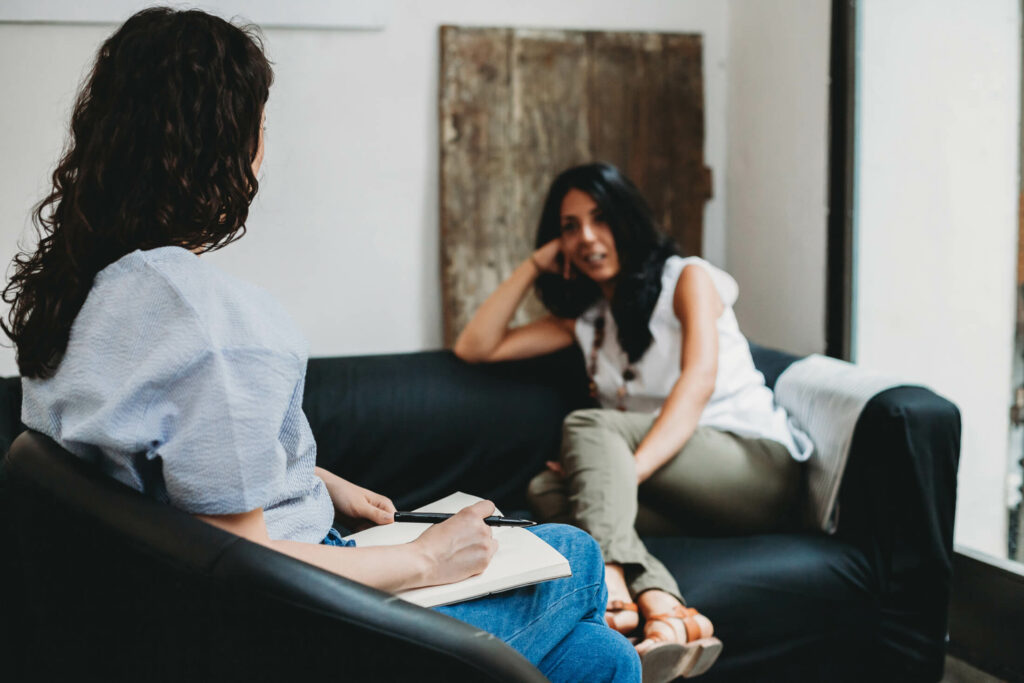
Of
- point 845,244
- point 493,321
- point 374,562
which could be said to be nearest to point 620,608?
point 374,562

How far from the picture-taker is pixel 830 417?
6.09 feet

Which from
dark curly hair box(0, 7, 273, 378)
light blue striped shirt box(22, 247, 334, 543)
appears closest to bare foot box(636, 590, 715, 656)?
light blue striped shirt box(22, 247, 334, 543)

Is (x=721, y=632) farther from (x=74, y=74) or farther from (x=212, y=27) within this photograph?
(x=74, y=74)

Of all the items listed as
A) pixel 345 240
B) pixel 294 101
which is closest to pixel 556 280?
pixel 345 240

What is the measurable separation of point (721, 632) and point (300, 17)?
79.7 inches

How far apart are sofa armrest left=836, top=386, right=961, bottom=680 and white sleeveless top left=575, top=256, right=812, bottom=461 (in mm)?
198

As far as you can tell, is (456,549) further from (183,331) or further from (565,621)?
(183,331)

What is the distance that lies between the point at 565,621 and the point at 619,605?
0.58 metres

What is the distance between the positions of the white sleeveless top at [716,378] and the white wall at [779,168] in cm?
61

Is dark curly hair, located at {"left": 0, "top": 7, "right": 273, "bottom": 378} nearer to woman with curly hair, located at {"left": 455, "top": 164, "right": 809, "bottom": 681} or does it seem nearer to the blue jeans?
the blue jeans

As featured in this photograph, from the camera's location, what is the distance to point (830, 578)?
1.69 meters

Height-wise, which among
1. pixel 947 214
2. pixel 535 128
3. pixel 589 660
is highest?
pixel 535 128

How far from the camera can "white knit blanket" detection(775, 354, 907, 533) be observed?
5.90ft

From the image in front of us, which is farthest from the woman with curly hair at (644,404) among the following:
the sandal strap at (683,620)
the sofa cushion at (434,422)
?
the sofa cushion at (434,422)
